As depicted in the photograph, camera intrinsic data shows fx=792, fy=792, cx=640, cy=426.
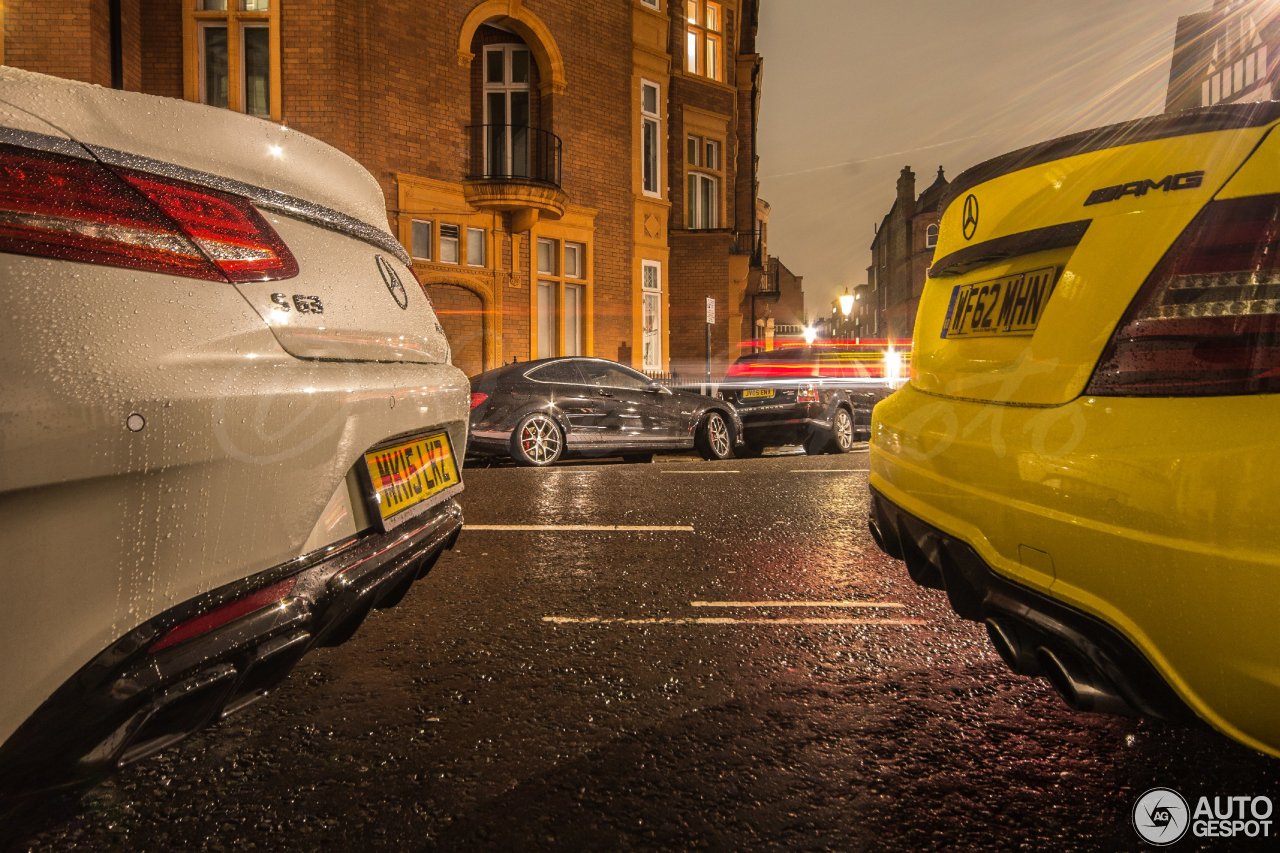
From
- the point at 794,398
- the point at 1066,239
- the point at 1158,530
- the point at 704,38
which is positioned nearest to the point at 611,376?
the point at 794,398

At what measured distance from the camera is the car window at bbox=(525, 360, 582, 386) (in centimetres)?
963

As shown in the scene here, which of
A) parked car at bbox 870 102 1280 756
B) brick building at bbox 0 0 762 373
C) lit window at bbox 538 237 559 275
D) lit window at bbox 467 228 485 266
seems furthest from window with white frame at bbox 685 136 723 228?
parked car at bbox 870 102 1280 756

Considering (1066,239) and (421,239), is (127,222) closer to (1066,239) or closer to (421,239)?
(1066,239)

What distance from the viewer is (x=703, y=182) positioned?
23.4 m

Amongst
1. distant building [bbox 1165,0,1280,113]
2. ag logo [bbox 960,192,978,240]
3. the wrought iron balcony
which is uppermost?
distant building [bbox 1165,0,1280,113]

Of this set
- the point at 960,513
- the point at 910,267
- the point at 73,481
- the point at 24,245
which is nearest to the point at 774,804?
the point at 960,513

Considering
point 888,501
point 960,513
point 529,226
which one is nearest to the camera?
point 960,513

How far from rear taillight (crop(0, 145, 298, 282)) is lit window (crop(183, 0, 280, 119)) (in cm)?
1454

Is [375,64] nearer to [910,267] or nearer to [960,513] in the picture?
[960,513]

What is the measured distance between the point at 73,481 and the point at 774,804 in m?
1.62

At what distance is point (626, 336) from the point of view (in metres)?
19.3

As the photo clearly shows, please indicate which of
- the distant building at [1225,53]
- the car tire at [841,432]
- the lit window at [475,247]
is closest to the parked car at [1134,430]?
the car tire at [841,432]

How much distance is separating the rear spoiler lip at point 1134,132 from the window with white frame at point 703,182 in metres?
20.9

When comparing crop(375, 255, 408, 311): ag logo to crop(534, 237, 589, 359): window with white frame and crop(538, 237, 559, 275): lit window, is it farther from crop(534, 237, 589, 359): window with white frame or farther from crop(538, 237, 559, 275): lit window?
crop(538, 237, 559, 275): lit window
